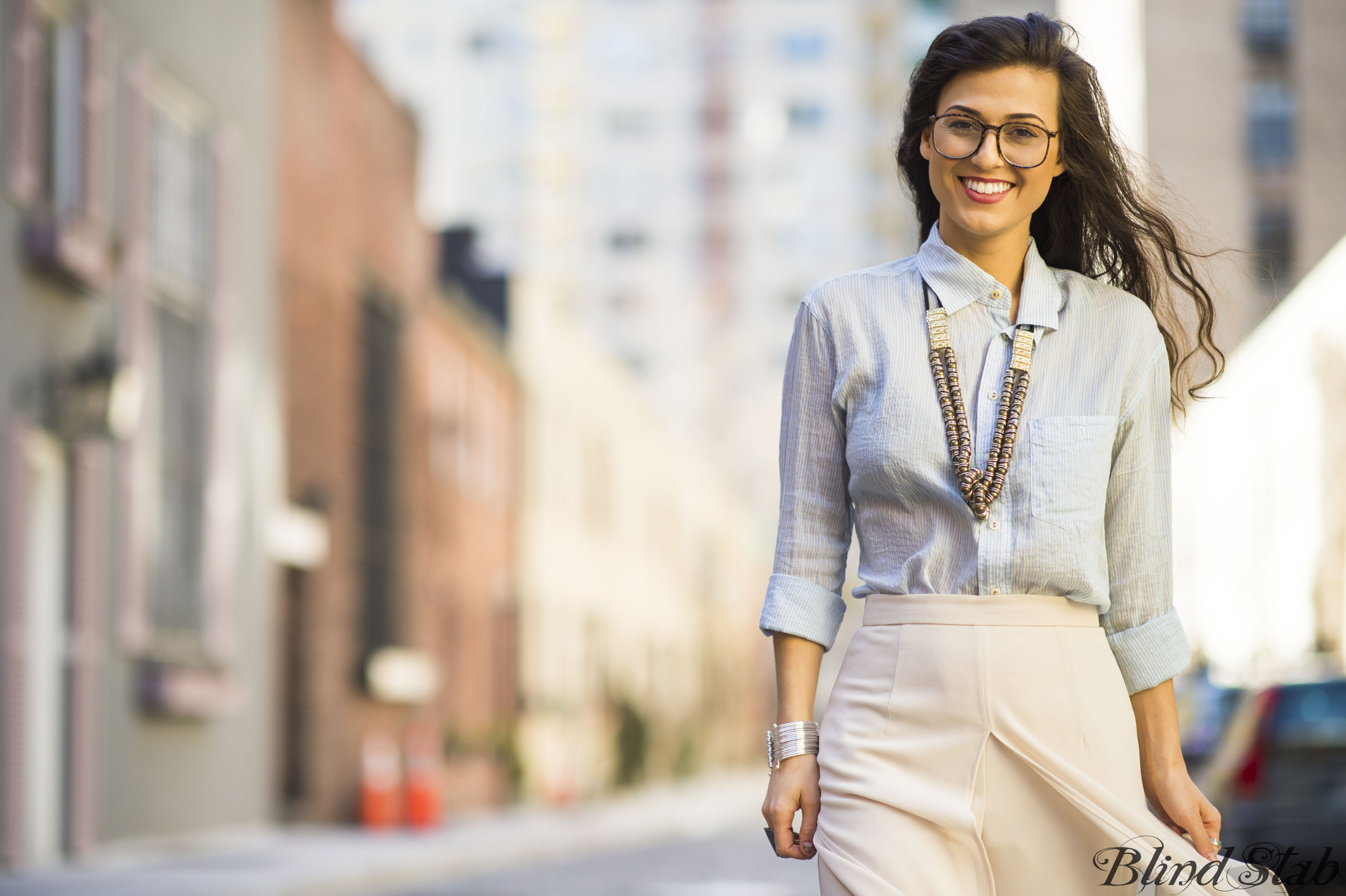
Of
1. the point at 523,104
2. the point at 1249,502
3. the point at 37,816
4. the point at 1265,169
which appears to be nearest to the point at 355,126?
the point at 37,816

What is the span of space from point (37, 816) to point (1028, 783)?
10817 mm

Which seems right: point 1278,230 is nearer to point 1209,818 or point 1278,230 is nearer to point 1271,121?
point 1271,121

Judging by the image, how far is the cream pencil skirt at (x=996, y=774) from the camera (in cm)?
242

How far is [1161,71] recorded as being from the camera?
94.5ft

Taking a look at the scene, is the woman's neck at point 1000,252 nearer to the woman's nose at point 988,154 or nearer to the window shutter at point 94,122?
the woman's nose at point 988,154

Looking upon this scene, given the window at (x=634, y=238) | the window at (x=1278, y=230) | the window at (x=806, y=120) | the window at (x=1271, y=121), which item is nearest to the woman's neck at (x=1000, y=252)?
the window at (x=1278, y=230)

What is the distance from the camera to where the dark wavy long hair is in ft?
8.69

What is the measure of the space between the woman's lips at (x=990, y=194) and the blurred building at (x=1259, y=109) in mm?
25845

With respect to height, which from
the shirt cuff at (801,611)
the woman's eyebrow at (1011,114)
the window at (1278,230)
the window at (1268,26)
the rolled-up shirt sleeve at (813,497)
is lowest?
the shirt cuff at (801,611)

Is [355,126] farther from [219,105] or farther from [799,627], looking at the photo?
[799,627]

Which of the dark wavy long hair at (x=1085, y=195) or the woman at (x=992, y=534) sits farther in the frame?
the dark wavy long hair at (x=1085, y=195)

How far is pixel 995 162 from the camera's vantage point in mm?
2611

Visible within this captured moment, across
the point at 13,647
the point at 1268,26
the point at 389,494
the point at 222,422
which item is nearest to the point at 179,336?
the point at 222,422

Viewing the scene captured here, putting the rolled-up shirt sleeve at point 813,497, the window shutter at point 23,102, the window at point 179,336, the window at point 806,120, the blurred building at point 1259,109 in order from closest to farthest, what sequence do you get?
the rolled-up shirt sleeve at point 813,497
the window shutter at point 23,102
the window at point 179,336
the blurred building at point 1259,109
the window at point 806,120
